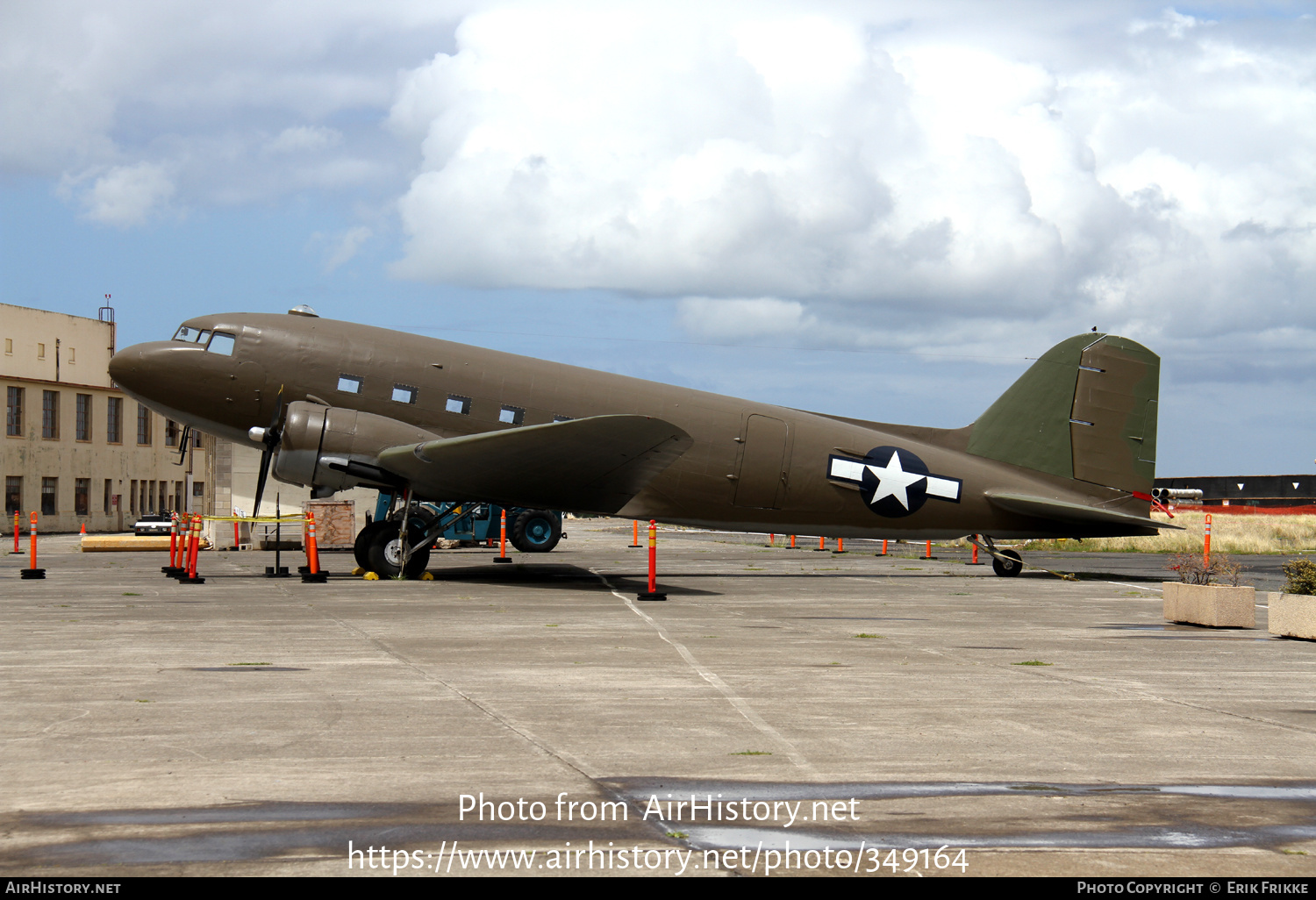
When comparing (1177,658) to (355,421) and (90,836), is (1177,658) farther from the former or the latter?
Answer: (355,421)

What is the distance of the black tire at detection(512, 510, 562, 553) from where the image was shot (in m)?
31.9

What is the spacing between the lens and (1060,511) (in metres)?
22.5

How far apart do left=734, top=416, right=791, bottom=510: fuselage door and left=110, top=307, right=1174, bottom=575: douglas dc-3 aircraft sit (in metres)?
0.03

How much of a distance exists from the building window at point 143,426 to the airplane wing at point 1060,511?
211 ft

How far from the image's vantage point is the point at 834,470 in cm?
2178

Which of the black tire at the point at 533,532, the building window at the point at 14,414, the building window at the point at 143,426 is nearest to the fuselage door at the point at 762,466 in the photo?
the black tire at the point at 533,532

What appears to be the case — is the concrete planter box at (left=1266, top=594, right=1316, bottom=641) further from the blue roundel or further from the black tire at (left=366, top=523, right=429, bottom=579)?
the black tire at (left=366, top=523, right=429, bottom=579)

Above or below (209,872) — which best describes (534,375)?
above

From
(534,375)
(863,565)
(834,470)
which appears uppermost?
(534,375)

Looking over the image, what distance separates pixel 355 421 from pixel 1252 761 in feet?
51.8

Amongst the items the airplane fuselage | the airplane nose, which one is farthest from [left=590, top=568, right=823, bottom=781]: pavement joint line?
the airplane nose

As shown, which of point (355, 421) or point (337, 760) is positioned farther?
point (355, 421)

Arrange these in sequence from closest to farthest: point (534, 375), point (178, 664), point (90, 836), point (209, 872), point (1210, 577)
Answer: point (209, 872) → point (90, 836) → point (178, 664) → point (1210, 577) → point (534, 375)

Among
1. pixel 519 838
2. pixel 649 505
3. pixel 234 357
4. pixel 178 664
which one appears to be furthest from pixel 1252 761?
pixel 234 357
